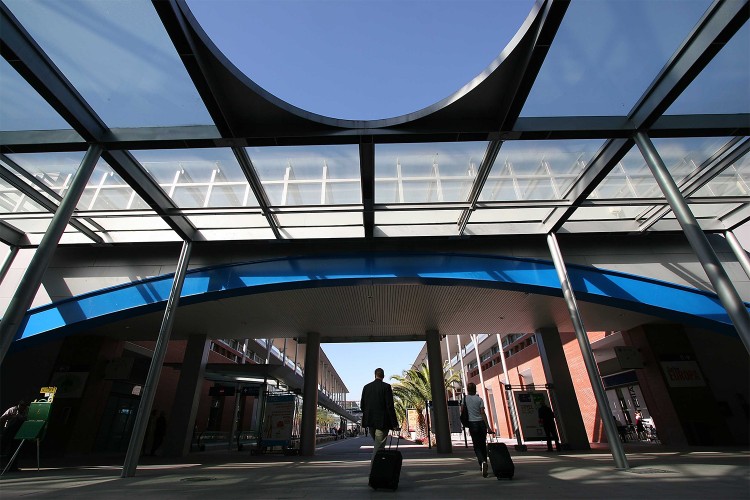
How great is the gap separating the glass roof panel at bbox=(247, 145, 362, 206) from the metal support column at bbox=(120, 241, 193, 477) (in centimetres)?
309

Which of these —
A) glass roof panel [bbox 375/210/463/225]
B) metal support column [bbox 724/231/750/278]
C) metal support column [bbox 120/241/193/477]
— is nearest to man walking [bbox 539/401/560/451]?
metal support column [bbox 724/231/750/278]

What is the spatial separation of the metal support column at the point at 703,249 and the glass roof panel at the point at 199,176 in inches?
335

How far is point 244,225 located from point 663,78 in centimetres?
986

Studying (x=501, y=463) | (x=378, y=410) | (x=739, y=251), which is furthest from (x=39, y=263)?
(x=739, y=251)

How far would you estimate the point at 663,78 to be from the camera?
627 cm

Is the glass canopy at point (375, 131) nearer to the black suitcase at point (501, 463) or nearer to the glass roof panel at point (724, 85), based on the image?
the glass roof panel at point (724, 85)

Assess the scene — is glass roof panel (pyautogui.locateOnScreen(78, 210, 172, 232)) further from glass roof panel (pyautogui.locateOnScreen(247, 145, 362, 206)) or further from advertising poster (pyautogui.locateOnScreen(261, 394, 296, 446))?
advertising poster (pyautogui.locateOnScreen(261, 394, 296, 446))

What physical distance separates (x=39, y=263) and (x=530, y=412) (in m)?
15.6

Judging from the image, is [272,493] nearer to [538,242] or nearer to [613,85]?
[613,85]

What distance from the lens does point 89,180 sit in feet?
26.8

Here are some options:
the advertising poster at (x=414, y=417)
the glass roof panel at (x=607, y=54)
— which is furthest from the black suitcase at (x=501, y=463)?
the advertising poster at (x=414, y=417)

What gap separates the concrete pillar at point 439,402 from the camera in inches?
543

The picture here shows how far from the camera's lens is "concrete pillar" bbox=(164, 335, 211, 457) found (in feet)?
45.0

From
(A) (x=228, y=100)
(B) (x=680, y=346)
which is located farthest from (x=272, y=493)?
(B) (x=680, y=346)
